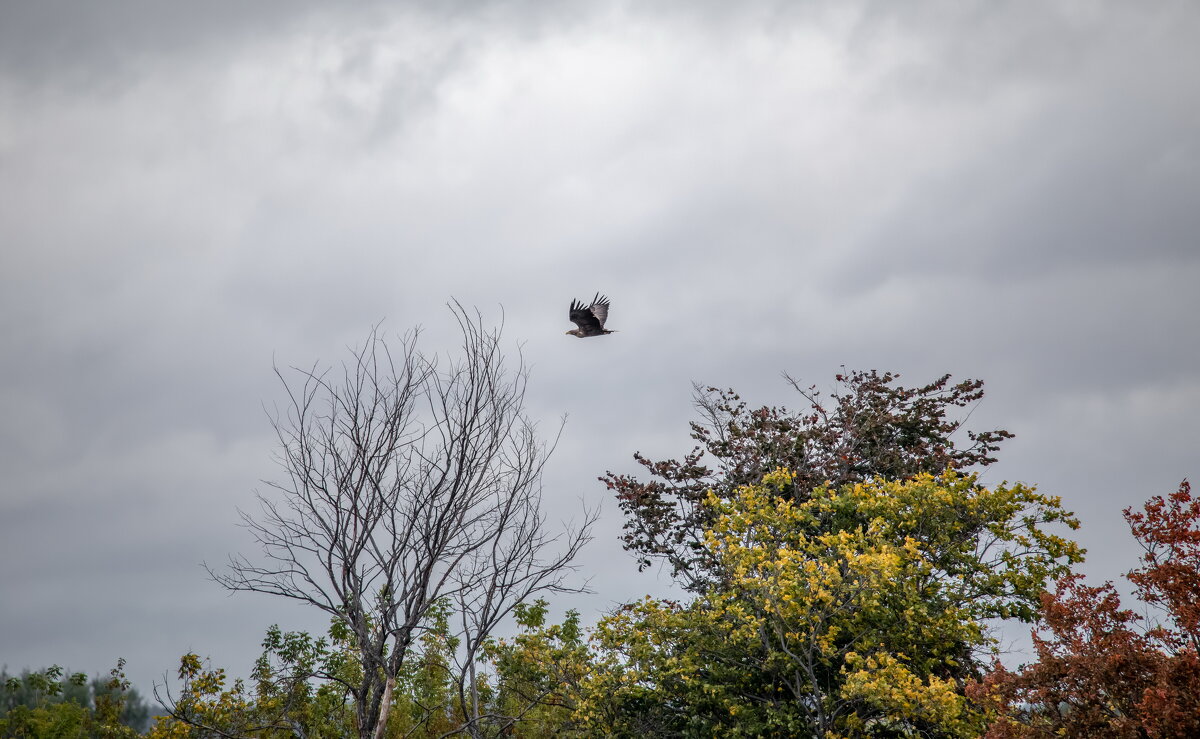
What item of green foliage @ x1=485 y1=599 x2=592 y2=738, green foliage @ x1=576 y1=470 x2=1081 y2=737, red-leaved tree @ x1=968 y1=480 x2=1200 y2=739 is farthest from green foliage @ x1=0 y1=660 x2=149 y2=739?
red-leaved tree @ x1=968 y1=480 x2=1200 y2=739

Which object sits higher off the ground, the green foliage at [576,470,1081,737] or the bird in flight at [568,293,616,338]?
the bird in flight at [568,293,616,338]

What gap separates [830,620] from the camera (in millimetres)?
13469

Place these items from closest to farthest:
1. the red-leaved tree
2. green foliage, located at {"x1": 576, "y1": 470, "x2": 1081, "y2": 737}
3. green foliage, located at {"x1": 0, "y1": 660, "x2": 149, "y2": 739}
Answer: the red-leaved tree → green foliage, located at {"x1": 576, "y1": 470, "x2": 1081, "y2": 737} → green foliage, located at {"x1": 0, "y1": 660, "x2": 149, "y2": 739}

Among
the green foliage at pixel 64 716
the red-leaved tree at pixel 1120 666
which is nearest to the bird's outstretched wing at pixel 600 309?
the red-leaved tree at pixel 1120 666

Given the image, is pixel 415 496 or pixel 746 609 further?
pixel 746 609

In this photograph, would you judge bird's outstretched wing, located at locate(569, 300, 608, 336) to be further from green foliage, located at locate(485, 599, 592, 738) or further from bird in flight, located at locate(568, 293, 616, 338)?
green foliage, located at locate(485, 599, 592, 738)

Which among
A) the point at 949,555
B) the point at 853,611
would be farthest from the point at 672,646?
the point at 949,555

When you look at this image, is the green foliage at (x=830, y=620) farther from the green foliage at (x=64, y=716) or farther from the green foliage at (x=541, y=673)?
the green foliage at (x=64, y=716)

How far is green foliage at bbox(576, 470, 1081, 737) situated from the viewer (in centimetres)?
1243

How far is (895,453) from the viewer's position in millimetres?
19047

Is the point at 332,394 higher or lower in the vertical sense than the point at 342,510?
higher

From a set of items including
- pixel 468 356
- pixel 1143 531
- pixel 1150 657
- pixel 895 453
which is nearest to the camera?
pixel 1150 657

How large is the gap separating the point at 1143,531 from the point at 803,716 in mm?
5640

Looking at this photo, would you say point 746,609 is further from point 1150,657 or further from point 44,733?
point 44,733
